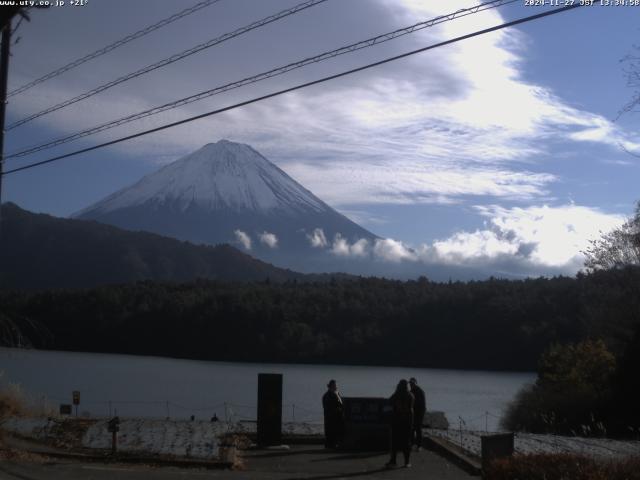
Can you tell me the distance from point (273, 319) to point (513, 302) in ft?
79.6

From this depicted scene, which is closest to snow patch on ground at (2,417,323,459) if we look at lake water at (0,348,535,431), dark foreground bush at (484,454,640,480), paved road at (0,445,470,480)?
paved road at (0,445,470,480)

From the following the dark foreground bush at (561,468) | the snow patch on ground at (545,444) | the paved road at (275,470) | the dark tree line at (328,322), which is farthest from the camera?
the dark tree line at (328,322)

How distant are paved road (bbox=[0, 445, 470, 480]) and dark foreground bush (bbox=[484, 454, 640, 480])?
2749 millimetres

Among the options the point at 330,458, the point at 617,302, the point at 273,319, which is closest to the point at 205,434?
the point at 330,458

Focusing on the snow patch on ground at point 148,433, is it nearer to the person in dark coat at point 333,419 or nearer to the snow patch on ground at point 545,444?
the person in dark coat at point 333,419

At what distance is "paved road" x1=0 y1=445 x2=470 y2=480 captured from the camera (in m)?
12.5

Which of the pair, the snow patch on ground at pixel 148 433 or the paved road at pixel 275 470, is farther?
the snow patch on ground at pixel 148 433

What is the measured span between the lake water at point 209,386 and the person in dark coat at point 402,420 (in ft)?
60.0

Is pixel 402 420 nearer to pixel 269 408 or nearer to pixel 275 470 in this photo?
pixel 275 470

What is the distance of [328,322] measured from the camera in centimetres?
9469

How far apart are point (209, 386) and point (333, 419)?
3867 centimetres

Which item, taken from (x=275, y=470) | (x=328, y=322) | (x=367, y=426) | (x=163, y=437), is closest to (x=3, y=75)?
(x=163, y=437)

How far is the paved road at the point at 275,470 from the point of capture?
12523 millimetres

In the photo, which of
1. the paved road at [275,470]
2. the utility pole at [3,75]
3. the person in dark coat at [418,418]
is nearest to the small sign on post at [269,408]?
the paved road at [275,470]
